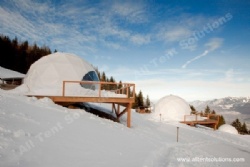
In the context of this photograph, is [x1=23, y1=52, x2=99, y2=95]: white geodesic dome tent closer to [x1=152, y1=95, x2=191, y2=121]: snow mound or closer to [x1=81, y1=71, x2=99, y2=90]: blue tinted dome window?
[x1=81, y1=71, x2=99, y2=90]: blue tinted dome window

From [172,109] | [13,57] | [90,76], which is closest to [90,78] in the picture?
[90,76]

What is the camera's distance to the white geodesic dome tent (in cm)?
1461

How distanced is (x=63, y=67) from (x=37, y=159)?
12025 millimetres

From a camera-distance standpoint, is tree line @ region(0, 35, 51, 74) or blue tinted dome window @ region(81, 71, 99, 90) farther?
tree line @ region(0, 35, 51, 74)

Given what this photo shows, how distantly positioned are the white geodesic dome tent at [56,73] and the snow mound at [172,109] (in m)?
12.7

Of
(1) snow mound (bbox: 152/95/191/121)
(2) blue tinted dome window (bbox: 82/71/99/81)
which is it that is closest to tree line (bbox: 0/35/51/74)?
(1) snow mound (bbox: 152/95/191/121)

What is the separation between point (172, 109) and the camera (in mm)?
26500

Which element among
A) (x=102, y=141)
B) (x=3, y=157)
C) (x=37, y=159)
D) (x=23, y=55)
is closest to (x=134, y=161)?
(x=102, y=141)

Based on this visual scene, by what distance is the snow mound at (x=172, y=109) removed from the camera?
25920 mm

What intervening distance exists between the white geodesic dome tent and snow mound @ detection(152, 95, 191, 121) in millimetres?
12694

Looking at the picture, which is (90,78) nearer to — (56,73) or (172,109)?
(56,73)

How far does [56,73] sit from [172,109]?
15881 millimetres

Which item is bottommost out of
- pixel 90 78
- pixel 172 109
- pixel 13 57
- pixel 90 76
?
pixel 172 109

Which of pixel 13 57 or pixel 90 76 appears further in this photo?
pixel 13 57
